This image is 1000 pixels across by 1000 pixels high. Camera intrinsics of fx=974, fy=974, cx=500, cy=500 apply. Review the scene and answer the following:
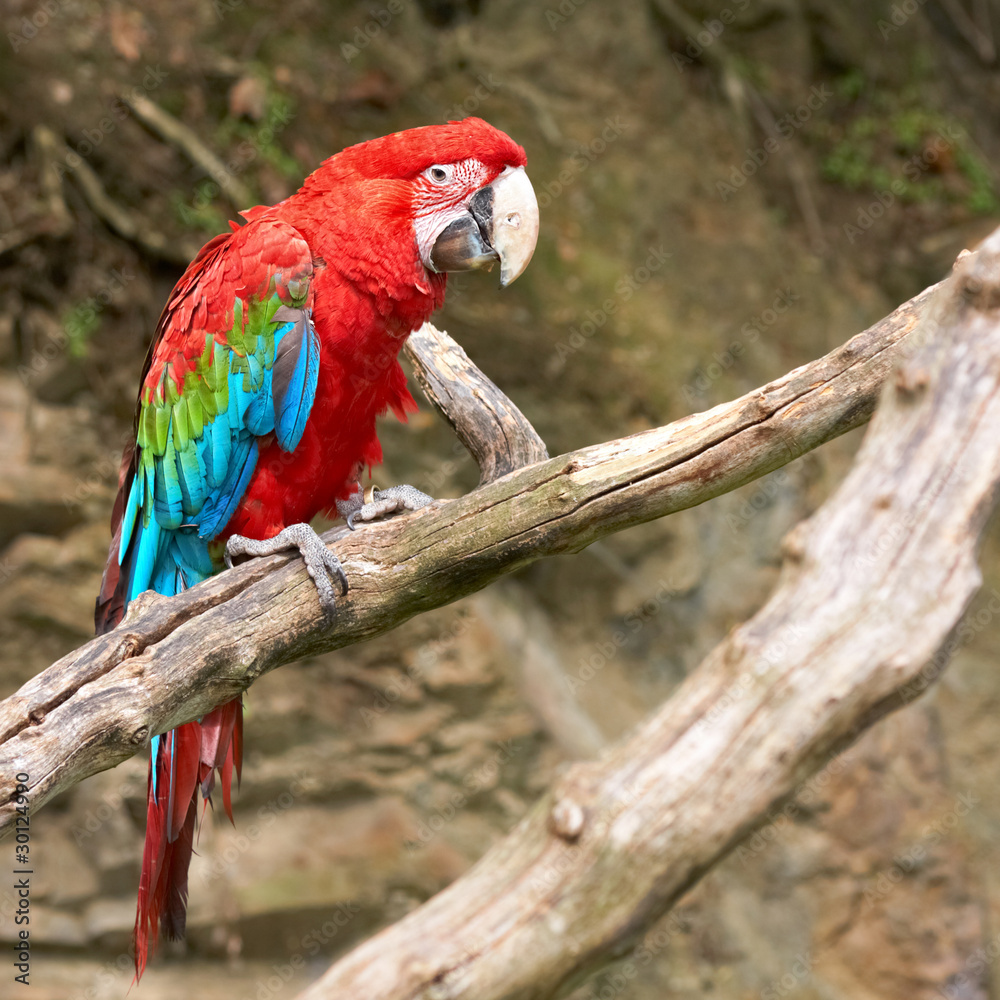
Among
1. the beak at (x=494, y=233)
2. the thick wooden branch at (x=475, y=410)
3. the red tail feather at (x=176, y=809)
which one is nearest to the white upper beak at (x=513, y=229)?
the beak at (x=494, y=233)

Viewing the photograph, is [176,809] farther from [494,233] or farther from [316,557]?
[494,233]

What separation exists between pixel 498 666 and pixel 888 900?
2285 millimetres

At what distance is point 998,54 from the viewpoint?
5.67 metres

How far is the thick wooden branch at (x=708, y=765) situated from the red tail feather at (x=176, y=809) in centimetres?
66

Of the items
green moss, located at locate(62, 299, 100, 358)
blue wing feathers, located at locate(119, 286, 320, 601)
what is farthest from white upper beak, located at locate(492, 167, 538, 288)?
green moss, located at locate(62, 299, 100, 358)

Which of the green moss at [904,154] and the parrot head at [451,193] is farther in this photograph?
the green moss at [904,154]

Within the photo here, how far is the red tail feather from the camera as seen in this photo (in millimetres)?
2264

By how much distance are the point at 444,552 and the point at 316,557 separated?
294 mm

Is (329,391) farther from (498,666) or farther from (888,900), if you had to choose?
(888,900)

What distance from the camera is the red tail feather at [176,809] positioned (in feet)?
7.43

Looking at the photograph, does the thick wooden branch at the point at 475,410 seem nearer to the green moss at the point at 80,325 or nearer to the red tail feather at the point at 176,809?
the red tail feather at the point at 176,809

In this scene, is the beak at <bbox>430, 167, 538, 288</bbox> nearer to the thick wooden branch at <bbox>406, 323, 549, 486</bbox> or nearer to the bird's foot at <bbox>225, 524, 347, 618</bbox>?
the thick wooden branch at <bbox>406, 323, 549, 486</bbox>

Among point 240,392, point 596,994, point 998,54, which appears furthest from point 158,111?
point 998,54

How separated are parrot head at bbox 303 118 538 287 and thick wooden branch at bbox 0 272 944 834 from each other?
61cm
